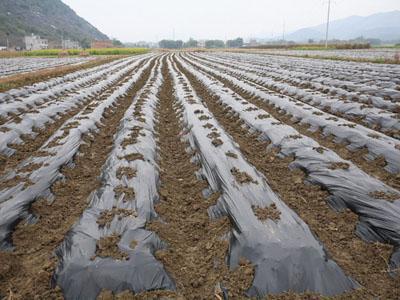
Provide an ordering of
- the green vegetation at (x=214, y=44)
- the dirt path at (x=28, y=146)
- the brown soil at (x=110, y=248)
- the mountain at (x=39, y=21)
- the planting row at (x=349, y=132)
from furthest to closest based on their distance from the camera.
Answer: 1. the green vegetation at (x=214, y=44)
2. the mountain at (x=39, y=21)
3. the dirt path at (x=28, y=146)
4. the planting row at (x=349, y=132)
5. the brown soil at (x=110, y=248)

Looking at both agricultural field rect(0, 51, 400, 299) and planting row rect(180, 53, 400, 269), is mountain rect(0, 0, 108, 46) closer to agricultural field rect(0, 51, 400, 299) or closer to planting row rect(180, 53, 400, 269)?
agricultural field rect(0, 51, 400, 299)

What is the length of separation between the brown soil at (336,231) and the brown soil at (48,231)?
205 centimetres

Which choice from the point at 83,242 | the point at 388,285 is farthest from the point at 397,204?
the point at 83,242

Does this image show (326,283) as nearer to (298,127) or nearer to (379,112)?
(298,127)

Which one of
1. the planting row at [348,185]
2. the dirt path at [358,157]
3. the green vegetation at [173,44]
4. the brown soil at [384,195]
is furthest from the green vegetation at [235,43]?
the brown soil at [384,195]

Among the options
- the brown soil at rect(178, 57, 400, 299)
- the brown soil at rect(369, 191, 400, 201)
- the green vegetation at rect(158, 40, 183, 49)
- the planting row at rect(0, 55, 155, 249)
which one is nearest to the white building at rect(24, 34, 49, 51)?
the green vegetation at rect(158, 40, 183, 49)

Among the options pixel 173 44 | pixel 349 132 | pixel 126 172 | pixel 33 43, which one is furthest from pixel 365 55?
pixel 173 44

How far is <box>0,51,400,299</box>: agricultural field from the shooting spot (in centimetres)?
232

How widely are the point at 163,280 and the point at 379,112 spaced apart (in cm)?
650

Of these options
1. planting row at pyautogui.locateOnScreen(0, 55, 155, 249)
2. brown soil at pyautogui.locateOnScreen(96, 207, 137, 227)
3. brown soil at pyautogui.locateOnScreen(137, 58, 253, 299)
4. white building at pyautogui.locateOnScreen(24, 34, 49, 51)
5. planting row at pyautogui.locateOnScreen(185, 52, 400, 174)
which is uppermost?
white building at pyautogui.locateOnScreen(24, 34, 49, 51)

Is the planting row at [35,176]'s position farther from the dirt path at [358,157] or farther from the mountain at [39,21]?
the mountain at [39,21]

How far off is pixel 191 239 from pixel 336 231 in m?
1.58

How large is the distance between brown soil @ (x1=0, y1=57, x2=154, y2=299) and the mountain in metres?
95.8

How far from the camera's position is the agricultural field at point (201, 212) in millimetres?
2322
